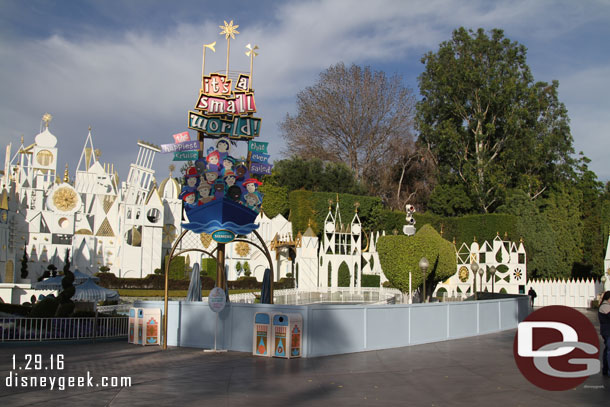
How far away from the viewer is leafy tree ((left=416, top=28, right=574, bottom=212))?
2004 inches

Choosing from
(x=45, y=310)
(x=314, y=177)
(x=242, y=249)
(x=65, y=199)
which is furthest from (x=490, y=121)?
(x=45, y=310)

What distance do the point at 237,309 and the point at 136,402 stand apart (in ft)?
20.8

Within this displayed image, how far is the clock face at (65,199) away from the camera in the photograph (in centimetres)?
4366

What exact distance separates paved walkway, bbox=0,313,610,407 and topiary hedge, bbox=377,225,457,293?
12.1 metres

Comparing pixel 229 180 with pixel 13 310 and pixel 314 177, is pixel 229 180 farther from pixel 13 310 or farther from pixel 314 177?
pixel 314 177

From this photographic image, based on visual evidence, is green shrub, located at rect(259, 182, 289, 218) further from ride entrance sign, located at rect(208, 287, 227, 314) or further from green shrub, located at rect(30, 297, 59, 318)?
ride entrance sign, located at rect(208, 287, 227, 314)

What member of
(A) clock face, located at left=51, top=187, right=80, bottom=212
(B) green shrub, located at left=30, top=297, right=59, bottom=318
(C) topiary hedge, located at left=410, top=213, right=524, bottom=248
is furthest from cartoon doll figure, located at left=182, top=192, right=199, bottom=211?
(C) topiary hedge, located at left=410, top=213, right=524, bottom=248

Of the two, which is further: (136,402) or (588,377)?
(588,377)

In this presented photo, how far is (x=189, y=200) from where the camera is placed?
63.2ft

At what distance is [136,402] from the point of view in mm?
8773

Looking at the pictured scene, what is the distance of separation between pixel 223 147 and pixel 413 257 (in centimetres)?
1200

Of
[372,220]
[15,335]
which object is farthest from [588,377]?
[372,220]

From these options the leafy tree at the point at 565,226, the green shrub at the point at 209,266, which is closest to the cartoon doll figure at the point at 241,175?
the green shrub at the point at 209,266

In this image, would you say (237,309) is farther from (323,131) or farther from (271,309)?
(323,131)
